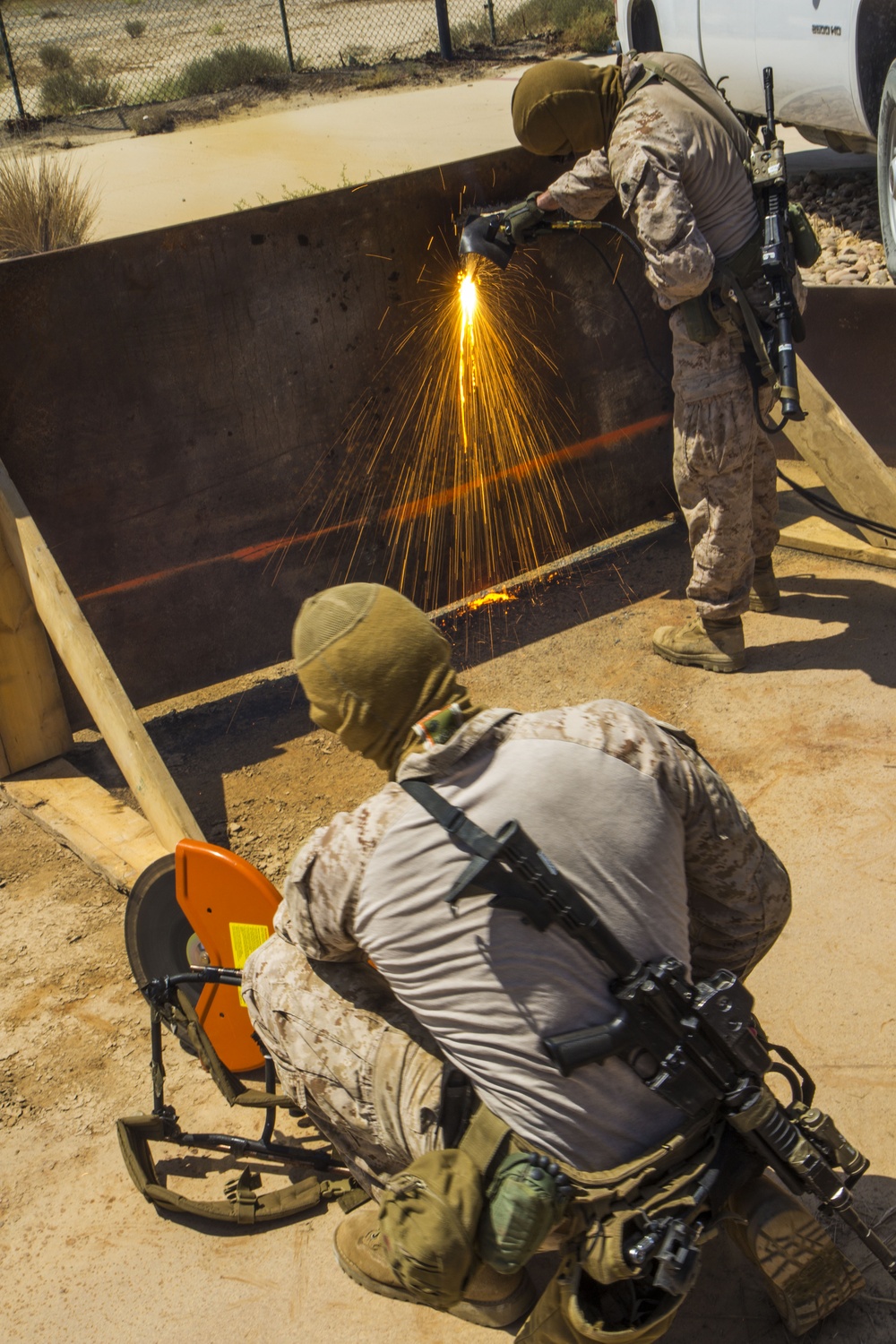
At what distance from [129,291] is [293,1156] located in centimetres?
288

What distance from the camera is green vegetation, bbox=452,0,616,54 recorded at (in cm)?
1800

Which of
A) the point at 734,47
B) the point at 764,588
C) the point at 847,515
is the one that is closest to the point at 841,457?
the point at 847,515

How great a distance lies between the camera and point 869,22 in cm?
642

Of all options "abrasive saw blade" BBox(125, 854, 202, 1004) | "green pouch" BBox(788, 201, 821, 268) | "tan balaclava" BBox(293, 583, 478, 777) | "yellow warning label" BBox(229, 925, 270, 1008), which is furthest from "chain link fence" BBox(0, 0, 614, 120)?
"tan balaclava" BBox(293, 583, 478, 777)

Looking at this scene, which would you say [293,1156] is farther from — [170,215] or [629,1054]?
[170,215]

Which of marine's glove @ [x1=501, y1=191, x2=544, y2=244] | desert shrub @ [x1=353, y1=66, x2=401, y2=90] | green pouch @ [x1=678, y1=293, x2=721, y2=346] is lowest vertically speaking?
green pouch @ [x1=678, y1=293, x2=721, y2=346]

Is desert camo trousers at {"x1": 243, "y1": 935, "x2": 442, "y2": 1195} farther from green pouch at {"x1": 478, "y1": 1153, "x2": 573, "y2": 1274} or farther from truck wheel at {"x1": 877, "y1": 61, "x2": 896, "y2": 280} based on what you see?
truck wheel at {"x1": 877, "y1": 61, "x2": 896, "y2": 280}

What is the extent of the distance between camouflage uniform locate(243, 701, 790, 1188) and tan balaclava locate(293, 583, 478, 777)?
76 millimetres

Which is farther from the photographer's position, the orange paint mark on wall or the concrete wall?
the orange paint mark on wall

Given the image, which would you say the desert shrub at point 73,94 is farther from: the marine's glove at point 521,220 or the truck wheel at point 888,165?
the marine's glove at point 521,220

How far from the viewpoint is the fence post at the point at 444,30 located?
16.8 m

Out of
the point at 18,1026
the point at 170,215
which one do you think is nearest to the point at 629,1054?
the point at 18,1026

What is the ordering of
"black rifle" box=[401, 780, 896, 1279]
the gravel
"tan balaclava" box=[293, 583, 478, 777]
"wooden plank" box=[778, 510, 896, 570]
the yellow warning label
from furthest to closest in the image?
the gravel
"wooden plank" box=[778, 510, 896, 570]
the yellow warning label
"tan balaclava" box=[293, 583, 478, 777]
"black rifle" box=[401, 780, 896, 1279]

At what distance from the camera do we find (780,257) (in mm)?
3818
